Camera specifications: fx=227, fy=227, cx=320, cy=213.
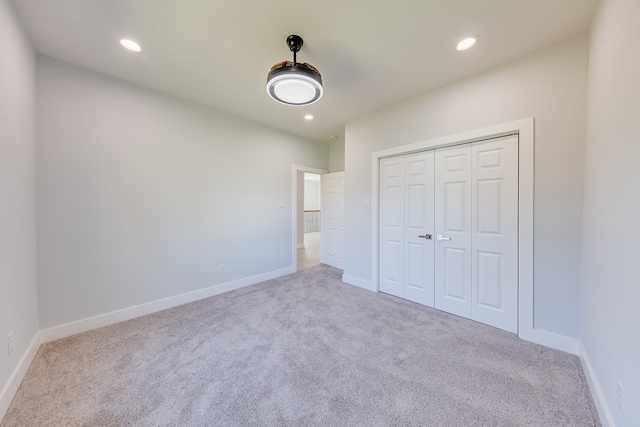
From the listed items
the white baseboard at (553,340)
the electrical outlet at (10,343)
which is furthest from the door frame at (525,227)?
the electrical outlet at (10,343)

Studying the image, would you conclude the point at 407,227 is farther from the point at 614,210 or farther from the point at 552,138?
the point at 614,210

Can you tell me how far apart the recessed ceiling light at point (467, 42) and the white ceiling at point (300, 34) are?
0.06 m

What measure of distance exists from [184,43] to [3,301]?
236 centimetres

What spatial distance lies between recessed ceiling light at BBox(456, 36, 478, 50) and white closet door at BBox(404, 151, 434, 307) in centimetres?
111

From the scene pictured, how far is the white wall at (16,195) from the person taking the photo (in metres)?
1.53

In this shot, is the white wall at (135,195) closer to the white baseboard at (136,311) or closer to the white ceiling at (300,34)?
the white baseboard at (136,311)

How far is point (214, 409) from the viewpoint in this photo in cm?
147

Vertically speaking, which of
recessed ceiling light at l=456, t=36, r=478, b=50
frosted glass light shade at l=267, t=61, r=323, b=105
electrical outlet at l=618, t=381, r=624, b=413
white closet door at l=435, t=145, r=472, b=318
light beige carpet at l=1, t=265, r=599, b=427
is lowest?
light beige carpet at l=1, t=265, r=599, b=427

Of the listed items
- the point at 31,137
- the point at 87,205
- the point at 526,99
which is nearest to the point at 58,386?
the point at 87,205

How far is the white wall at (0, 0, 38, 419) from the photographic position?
5.01ft

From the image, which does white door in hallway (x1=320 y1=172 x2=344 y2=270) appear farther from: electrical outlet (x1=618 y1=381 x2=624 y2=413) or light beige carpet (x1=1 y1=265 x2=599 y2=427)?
electrical outlet (x1=618 y1=381 x2=624 y2=413)

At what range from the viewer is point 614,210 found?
1.33 m

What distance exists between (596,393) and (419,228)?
189 cm

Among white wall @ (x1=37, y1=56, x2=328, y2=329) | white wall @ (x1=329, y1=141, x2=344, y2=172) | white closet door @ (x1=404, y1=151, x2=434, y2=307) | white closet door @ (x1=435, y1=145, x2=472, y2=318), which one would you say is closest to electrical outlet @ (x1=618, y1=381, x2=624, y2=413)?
white closet door @ (x1=435, y1=145, x2=472, y2=318)
